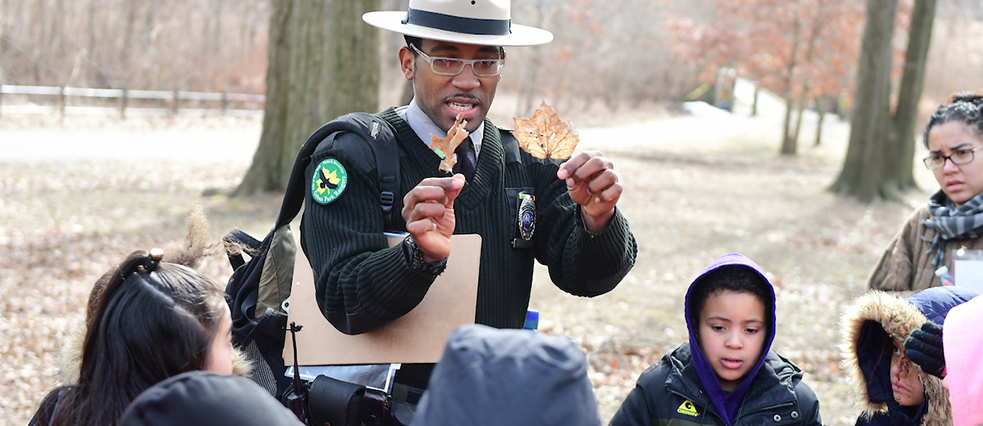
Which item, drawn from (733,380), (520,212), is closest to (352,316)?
(520,212)

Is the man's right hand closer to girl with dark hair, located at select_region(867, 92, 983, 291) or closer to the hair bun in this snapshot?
girl with dark hair, located at select_region(867, 92, 983, 291)

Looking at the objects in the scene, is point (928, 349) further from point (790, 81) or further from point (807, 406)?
point (790, 81)

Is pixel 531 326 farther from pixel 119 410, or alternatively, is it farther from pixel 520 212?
pixel 119 410

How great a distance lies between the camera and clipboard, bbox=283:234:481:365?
7.95ft

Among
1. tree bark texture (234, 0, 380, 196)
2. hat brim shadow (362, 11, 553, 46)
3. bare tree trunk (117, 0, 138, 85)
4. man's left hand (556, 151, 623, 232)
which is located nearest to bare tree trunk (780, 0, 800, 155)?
tree bark texture (234, 0, 380, 196)

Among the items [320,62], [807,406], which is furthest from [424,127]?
[320,62]

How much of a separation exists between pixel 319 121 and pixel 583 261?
294 inches

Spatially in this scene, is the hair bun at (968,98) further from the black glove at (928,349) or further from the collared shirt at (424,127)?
the collared shirt at (424,127)

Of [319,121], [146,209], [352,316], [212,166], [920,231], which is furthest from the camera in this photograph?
[212,166]

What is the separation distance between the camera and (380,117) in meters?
2.66

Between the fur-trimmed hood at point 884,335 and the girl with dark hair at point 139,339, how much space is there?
210cm

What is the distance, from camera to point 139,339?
1897 mm

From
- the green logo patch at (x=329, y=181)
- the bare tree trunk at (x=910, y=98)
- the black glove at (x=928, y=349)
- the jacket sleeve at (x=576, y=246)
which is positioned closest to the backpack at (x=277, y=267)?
the green logo patch at (x=329, y=181)

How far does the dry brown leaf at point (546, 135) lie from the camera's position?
8.39 feet
